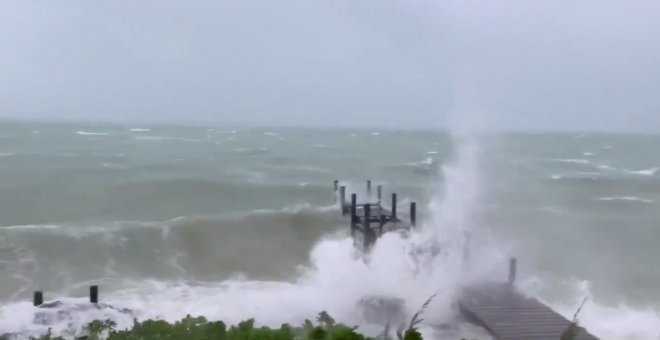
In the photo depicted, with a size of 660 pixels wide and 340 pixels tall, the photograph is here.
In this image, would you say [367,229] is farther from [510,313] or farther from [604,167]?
[604,167]

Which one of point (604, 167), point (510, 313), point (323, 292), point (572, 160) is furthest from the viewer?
point (572, 160)

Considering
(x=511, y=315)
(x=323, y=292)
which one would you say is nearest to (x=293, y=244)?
(x=323, y=292)

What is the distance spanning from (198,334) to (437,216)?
58.7ft

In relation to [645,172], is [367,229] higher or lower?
higher

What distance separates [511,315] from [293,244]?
44.9 feet

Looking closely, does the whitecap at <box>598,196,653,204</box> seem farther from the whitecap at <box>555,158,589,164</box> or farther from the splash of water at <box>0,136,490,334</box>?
the whitecap at <box>555,158,589,164</box>

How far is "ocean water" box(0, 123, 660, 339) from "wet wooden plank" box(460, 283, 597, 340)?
0.44 m

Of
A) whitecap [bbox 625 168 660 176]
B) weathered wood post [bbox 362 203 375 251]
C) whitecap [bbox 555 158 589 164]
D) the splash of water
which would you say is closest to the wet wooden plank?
the splash of water

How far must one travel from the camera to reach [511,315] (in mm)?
16250

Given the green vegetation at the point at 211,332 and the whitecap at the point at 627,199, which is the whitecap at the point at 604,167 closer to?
the whitecap at the point at 627,199

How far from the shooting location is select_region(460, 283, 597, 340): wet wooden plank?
15.0 meters

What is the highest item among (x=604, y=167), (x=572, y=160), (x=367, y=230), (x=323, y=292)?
(x=367, y=230)

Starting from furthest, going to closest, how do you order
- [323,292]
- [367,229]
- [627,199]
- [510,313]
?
[627,199] < [367,229] < [323,292] < [510,313]

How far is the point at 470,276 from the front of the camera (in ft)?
64.3
